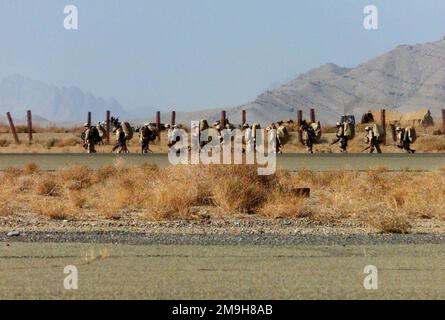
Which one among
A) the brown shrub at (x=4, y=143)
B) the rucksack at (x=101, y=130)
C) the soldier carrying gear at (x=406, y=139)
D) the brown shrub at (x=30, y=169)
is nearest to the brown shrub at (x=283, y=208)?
the brown shrub at (x=30, y=169)

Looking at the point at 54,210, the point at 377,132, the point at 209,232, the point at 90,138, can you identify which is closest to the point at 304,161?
the point at 377,132

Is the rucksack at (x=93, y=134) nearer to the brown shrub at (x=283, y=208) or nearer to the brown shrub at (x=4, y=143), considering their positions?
the brown shrub at (x=4, y=143)

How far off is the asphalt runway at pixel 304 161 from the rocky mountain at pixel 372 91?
10710 cm

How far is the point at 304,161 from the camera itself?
36.7 meters

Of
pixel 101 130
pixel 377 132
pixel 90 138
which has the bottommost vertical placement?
pixel 90 138

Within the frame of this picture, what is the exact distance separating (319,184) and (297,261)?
1560 cm

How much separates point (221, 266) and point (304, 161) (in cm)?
2489

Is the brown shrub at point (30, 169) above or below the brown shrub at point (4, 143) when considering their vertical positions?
below

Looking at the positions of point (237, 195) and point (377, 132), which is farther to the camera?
point (377, 132)

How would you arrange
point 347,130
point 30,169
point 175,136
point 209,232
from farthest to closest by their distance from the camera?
point 347,130 < point 175,136 < point 30,169 < point 209,232

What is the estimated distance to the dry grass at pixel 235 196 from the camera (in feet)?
65.5

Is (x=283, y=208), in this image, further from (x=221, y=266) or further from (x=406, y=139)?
(x=406, y=139)

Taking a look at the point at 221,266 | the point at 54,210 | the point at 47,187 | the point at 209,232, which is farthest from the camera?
the point at 47,187
